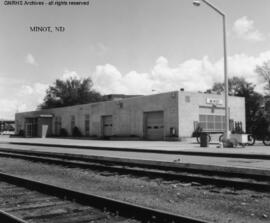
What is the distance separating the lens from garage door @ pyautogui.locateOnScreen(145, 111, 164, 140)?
41.0m

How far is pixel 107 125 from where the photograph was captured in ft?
163

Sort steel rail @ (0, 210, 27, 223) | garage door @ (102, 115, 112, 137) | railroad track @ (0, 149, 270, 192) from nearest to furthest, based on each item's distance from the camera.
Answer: steel rail @ (0, 210, 27, 223) → railroad track @ (0, 149, 270, 192) → garage door @ (102, 115, 112, 137)

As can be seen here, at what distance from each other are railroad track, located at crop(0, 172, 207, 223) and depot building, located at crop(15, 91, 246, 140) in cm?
3073

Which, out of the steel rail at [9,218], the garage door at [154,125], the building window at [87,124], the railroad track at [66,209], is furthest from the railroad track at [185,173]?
the building window at [87,124]

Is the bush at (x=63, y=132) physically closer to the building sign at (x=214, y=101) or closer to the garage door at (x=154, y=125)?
the garage door at (x=154, y=125)

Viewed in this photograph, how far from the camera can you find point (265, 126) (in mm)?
26172

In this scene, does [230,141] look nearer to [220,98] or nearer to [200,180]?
[200,180]

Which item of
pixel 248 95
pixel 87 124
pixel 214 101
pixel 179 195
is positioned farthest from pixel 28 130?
pixel 179 195

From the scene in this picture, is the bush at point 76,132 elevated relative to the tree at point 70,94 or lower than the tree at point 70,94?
lower

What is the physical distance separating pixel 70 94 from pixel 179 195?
86.4m

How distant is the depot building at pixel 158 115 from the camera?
129ft

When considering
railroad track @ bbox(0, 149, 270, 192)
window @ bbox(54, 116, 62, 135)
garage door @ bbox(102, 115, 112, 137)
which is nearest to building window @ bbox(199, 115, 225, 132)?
garage door @ bbox(102, 115, 112, 137)

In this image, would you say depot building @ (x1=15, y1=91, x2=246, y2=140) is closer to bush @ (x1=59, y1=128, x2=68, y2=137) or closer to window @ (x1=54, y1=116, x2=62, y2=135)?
bush @ (x1=59, y1=128, x2=68, y2=137)

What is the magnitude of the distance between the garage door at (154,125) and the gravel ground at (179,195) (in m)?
28.9
